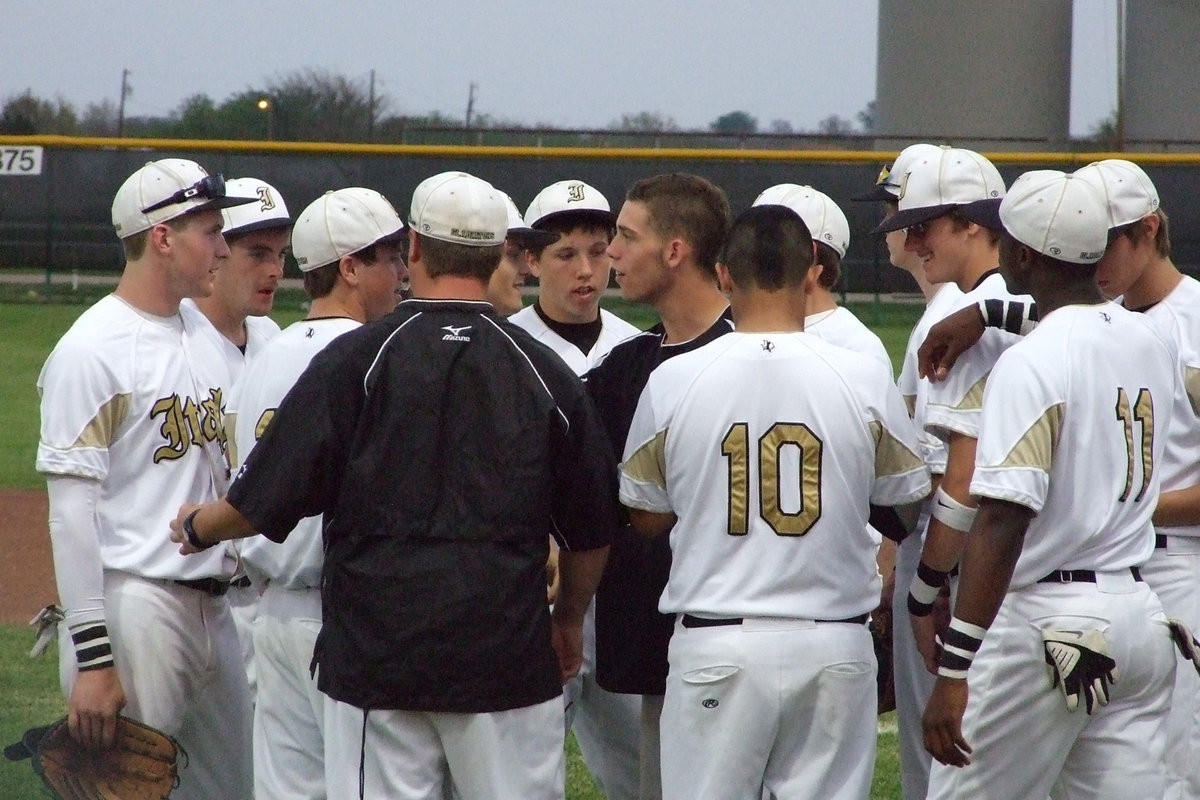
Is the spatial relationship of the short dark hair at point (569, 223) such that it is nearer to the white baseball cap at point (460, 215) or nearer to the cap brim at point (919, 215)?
the cap brim at point (919, 215)

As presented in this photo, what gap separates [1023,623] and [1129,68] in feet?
83.3

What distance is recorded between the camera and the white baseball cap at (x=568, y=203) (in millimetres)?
4453

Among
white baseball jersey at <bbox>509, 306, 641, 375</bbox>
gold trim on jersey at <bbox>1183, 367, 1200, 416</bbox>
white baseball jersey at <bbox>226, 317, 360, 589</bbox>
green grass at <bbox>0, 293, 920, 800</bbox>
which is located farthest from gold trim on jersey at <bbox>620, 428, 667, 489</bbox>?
green grass at <bbox>0, 293, 920, 800</bbox>

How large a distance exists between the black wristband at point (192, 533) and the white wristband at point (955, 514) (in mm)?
1641

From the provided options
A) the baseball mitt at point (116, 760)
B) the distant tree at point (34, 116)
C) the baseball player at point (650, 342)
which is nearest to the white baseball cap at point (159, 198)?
the baseball player at point (650, 342)

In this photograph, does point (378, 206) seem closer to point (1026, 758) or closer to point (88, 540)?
point (88, 540)

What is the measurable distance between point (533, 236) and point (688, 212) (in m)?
0.82

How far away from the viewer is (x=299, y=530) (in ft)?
11.4

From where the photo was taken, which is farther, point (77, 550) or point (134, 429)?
point (134, 429)

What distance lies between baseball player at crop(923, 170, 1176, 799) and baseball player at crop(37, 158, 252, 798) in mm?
1875

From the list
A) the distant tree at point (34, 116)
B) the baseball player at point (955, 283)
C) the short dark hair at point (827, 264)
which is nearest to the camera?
the baseball player at point (955, 283)

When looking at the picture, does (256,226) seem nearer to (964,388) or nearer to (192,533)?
(192,533)

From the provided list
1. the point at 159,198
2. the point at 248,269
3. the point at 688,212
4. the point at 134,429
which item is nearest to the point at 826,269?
the point at 688,212

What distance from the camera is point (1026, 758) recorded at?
2.92m
